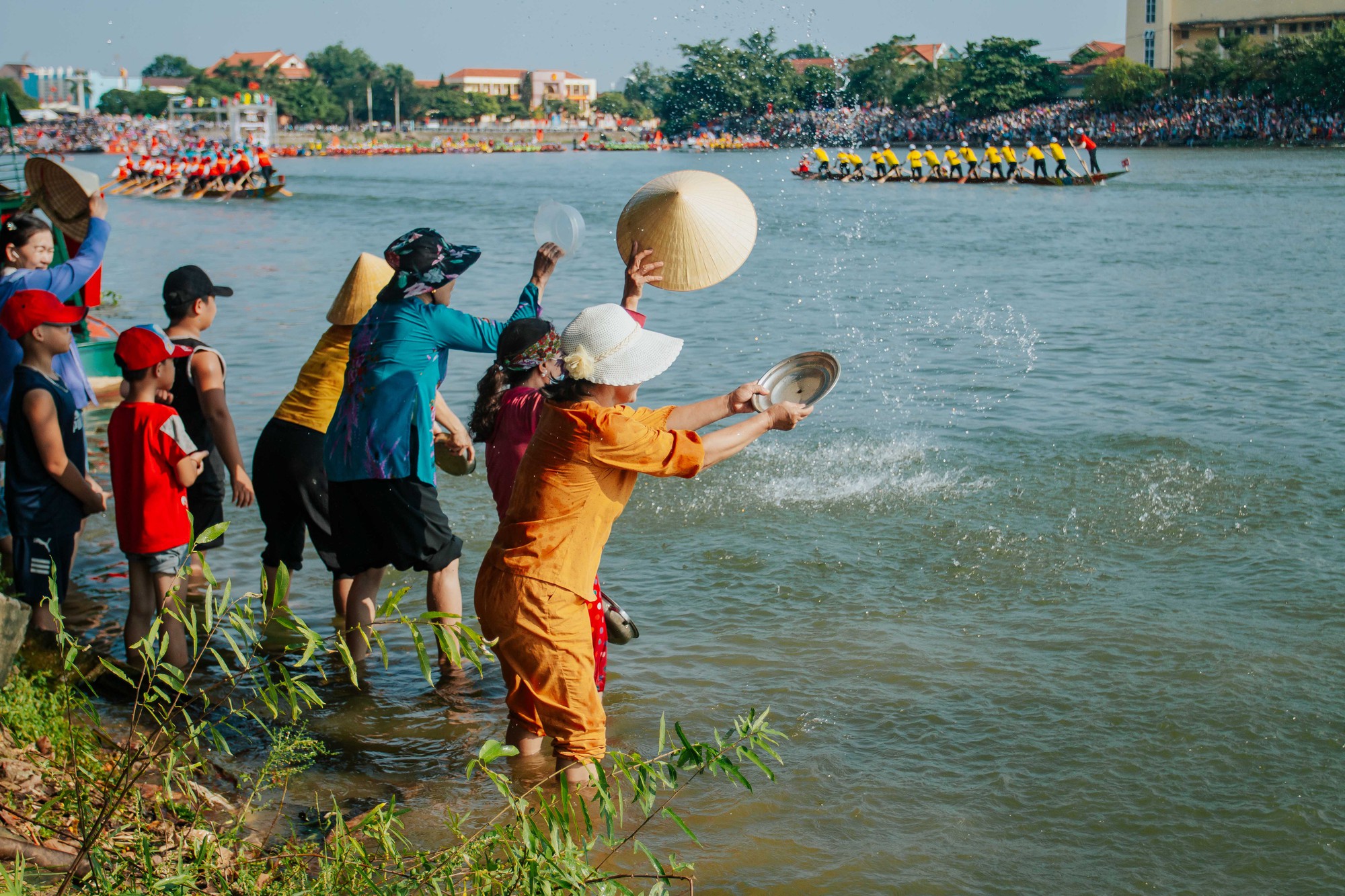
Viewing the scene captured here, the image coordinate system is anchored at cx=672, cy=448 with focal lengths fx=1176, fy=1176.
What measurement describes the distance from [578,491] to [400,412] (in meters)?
1.23

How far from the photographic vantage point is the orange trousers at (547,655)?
10.2 ft

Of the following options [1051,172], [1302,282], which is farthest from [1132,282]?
[1051,172]

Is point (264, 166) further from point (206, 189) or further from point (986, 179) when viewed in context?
point (986, 179)

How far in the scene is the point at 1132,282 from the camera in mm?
18250

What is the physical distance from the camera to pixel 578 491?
10.1 ft

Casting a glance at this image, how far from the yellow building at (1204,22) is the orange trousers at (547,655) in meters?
82.5

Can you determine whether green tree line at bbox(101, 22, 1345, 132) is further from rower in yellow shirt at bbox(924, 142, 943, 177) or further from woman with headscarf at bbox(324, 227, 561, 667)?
woman with headscarf at bbox(324, 227, 561, 667)

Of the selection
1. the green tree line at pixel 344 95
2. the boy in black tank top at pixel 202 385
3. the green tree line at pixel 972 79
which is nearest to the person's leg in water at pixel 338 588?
the boy in black tank top at pixel 202 385

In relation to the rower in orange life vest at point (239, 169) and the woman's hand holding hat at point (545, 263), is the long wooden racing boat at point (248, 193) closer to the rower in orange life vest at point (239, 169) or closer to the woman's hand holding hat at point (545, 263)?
the rower in orange life vest at point (239, 169)

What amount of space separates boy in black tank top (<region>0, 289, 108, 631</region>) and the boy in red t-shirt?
273mm

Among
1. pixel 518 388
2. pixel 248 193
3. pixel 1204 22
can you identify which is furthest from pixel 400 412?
pixel 1204 22

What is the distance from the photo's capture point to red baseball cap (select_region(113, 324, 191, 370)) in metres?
4.29


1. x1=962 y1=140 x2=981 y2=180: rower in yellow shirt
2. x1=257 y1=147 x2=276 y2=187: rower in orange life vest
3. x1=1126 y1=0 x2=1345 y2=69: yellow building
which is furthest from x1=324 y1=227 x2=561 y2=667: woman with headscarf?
x1=1126 y1=0 x2=1345 y2=69: yellow building

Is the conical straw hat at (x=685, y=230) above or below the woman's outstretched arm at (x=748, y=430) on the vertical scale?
above
